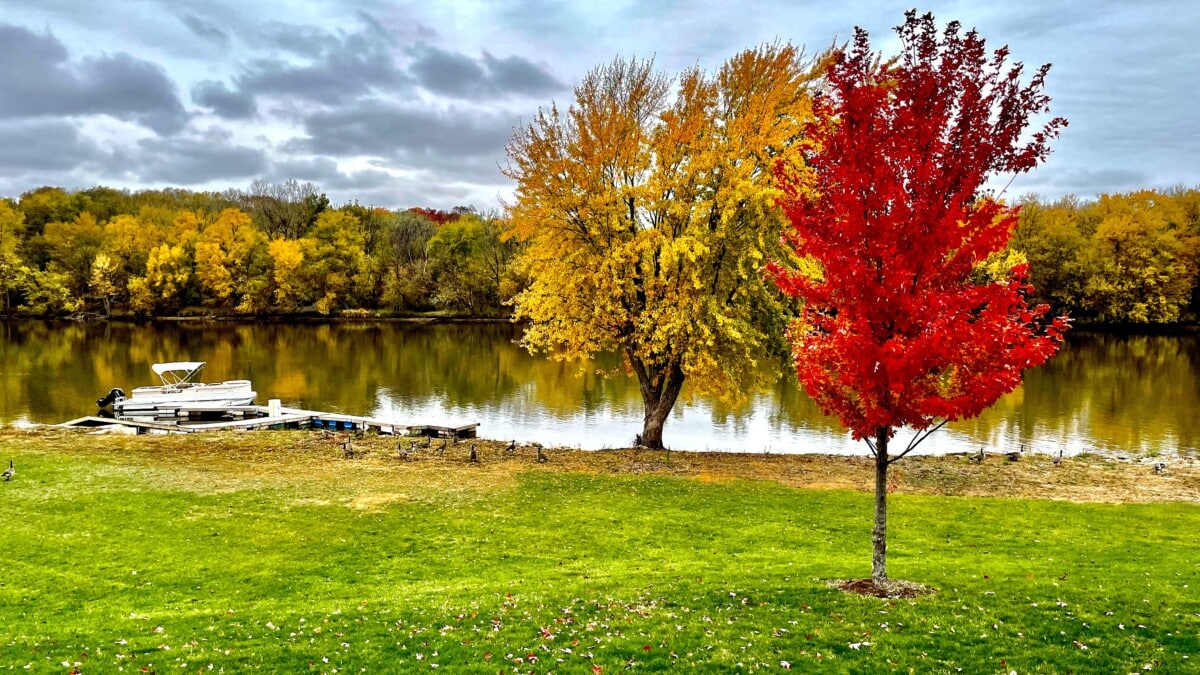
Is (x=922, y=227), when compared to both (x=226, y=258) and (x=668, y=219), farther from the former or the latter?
(x=226, y=258)

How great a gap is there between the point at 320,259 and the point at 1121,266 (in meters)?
126

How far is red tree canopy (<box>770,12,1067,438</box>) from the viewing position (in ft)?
41.0

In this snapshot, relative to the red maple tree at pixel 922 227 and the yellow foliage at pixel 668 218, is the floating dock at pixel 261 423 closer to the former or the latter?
the yellow foliage at pixel 668 218

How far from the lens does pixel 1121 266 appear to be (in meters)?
97.4

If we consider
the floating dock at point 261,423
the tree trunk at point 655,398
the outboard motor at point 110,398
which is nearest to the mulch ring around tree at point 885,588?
the tree trunk at point 655,398

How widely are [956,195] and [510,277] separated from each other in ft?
355

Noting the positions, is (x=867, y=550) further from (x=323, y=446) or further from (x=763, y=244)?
(x=323, y=446)

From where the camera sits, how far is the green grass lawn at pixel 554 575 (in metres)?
11.0

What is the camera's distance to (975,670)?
10.1m

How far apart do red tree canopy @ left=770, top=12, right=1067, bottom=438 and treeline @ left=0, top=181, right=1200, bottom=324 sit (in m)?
99.7

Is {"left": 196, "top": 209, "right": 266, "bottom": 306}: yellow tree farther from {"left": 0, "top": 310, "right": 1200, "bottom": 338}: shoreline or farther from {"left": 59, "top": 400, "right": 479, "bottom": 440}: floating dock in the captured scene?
{"left": 59, "top": 400, "right": 479, "bottom": 440}: floating dock

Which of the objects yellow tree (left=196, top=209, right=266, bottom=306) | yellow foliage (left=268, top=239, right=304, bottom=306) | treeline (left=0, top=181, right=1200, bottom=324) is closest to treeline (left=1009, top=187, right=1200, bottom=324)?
treeline (left=0, top=181, right=1200, bottom=324)

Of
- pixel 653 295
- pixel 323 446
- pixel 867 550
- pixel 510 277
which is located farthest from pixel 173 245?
pixel 867 550

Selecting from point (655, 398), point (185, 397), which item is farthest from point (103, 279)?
point (655, 398)
